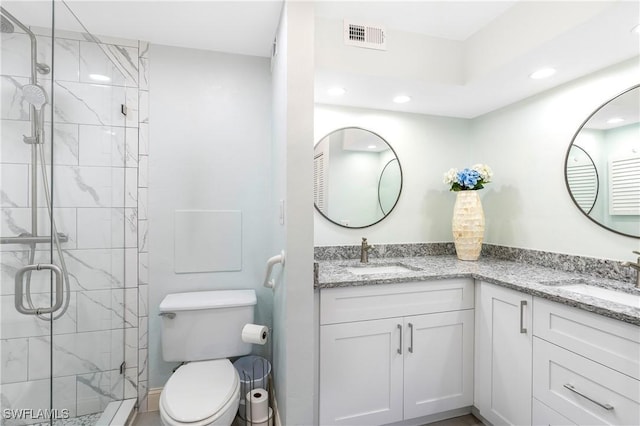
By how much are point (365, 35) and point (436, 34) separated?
456 millimetres

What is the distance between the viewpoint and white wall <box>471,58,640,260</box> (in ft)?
5.43

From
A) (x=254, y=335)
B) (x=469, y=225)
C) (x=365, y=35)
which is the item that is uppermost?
(x=365, y=35)

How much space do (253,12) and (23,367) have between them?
6.06ft

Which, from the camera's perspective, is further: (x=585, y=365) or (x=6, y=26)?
(x=585, y=365)

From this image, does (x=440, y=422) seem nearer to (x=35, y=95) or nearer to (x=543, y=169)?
(x=543, y=169)

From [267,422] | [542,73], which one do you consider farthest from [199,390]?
[542,73]

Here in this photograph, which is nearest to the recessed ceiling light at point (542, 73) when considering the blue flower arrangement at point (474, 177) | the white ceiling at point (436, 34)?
the white ceiling at point (436, 34)

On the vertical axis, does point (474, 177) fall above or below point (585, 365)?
above

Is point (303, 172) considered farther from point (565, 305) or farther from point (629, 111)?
point (629, 111)

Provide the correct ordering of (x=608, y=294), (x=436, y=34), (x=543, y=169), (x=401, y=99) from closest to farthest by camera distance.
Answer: (x=608, y=294), (x=436, y=34), (x=543, y=169), (x=401, y=99)

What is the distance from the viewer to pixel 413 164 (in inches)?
94.1

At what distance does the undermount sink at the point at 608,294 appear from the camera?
139cm

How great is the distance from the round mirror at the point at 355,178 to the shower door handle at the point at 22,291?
141 cm

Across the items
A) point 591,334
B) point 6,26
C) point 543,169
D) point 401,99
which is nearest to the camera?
point 6,26
